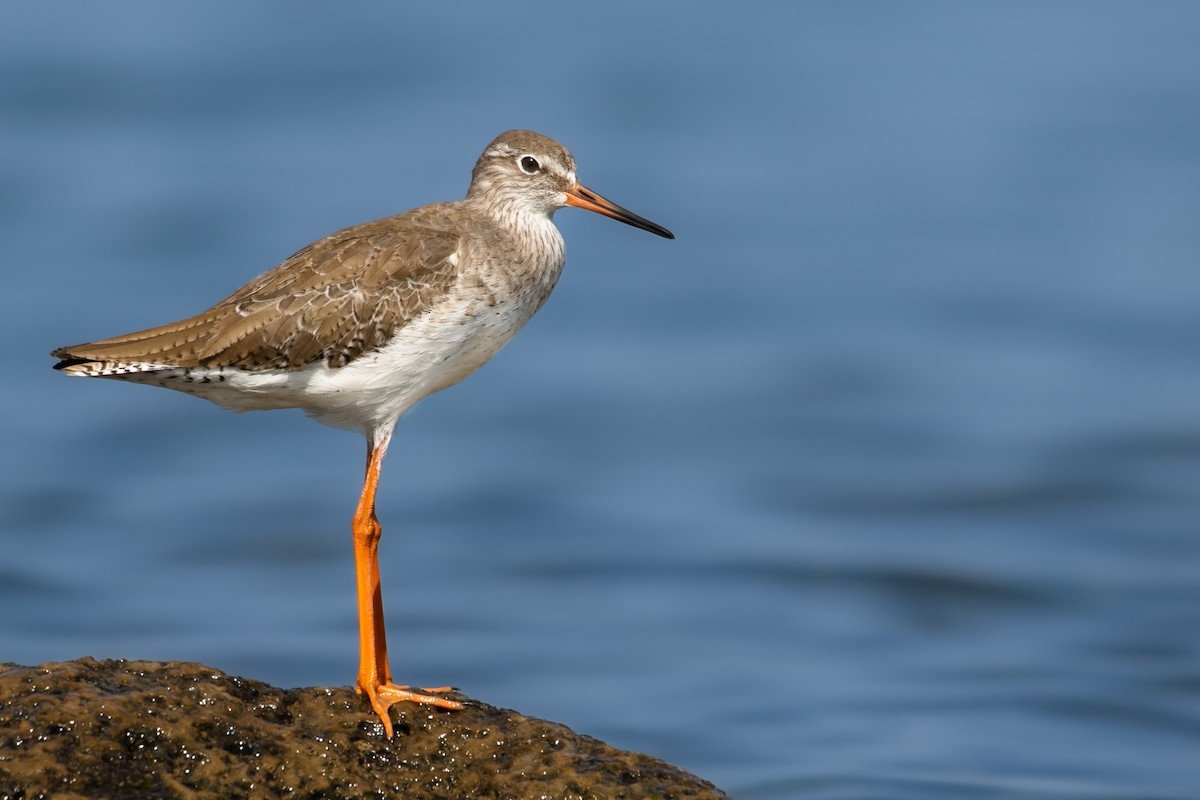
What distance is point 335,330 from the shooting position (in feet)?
35.0

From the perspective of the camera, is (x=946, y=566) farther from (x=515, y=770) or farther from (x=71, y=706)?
(x=71, y=706)

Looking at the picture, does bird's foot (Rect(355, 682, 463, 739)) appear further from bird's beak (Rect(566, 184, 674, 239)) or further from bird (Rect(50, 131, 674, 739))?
bird's beak (Rect(566, 184, 674, 239))

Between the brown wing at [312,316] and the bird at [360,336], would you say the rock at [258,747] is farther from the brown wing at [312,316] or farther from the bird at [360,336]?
the brown wing at [312,316]

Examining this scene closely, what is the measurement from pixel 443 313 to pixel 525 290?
76cm

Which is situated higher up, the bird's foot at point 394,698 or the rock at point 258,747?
the bird's foot at point 394,698

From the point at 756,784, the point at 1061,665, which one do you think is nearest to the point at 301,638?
the point at 756,784

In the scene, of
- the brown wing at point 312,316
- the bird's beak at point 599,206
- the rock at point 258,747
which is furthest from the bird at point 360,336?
the bird's beak at point 599,206

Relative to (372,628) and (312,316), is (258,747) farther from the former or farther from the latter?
(312,316)

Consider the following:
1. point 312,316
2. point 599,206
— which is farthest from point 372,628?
point 599,206

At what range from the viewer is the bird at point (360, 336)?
10641mm

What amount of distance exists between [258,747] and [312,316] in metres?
3.08

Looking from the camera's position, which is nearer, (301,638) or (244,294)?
(244,294)

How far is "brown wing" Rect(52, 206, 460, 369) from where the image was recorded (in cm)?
1062

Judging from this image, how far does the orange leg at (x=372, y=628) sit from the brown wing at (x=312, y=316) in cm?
91
